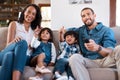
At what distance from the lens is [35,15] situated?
2727mm

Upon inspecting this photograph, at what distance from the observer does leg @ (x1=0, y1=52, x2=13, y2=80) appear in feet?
6.89

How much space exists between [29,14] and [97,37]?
0.78m

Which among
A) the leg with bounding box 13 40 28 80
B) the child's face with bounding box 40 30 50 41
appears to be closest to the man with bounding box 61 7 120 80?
the child's face with bounding box 40 30 50 41

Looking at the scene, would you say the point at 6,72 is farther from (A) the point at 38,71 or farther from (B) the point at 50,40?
(B) the point at 50,40

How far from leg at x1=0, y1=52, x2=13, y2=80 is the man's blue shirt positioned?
856 millimetres

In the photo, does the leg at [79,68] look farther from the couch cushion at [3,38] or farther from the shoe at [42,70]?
the couch cushion at [3,38]

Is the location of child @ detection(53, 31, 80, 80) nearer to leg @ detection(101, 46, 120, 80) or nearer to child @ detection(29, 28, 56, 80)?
child @ detection(29, 28, 56, 80)

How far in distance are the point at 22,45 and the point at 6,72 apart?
0.28 m

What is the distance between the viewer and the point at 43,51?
2.57 meters

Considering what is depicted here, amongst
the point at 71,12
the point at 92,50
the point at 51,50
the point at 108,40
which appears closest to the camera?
the point at 92,50

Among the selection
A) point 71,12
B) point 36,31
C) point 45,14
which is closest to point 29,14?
point 36,31

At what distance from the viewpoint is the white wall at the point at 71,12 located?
347 centimetres

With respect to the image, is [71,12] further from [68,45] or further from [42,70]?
[42,70]

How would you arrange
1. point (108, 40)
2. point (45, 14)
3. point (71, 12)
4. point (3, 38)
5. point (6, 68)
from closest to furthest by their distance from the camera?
1. point (6, 68)
2. point (108, 40)
3. point (3, 38)
4. point (71, 12)
5. point (45, 14)
